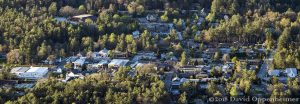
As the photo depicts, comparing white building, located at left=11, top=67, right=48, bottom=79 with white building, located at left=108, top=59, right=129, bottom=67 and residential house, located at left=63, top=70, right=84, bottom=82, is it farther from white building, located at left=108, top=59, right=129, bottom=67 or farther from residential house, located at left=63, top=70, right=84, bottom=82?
white building, located at left=108, top=59, right=129, bottom=67

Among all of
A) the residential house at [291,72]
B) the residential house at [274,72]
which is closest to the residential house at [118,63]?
the residential house at [274,72]

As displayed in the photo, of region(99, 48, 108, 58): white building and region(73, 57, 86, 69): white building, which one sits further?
region(99, 48, 108, 58): white building

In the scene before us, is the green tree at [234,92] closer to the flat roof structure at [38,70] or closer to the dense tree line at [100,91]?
the dense tree line at [100,91]

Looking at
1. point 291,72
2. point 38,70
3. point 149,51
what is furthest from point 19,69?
point 291,72

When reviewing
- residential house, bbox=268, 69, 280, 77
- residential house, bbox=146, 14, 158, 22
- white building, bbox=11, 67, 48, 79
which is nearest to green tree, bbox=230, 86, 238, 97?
residential house, bbox=268, 69, 280, 77

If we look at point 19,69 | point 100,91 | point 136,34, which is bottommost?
point 19,69

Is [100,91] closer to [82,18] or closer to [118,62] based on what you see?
[118,62]
